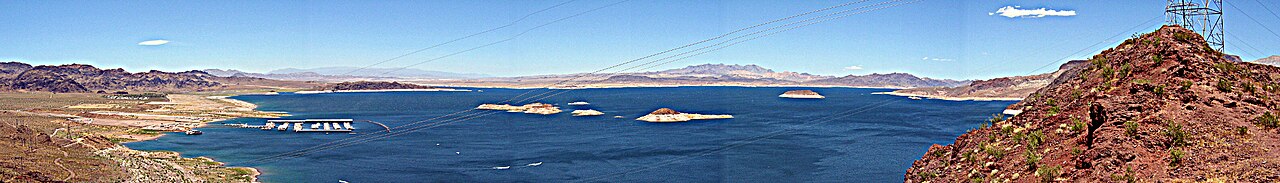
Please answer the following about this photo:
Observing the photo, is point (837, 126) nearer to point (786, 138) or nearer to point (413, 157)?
point (786, 138)

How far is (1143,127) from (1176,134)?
1.62 ft

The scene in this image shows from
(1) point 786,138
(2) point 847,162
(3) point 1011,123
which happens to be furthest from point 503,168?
(3) point 1011,123

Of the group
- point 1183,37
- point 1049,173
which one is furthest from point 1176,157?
point 1183,37

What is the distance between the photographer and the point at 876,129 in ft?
326

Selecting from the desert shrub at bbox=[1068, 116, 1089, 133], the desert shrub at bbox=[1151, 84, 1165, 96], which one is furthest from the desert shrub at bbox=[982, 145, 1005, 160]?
the desert shrub at bbox=[1151, 84, 1165, 96]

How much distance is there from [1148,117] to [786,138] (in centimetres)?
7524

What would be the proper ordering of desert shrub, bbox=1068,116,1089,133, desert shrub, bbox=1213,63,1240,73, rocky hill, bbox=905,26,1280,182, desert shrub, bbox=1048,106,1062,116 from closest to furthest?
rocky hill, bbox=905,26,1280,182 < desert shrub, bbox=1068,116,1089,133 < desert shrub, bbox=1213,63,1240,73 < desert shrub, bbox=1048,106,1062,116

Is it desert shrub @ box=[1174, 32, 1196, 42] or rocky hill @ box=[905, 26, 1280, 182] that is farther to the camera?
desert shrub @ box=[1174, 32, 1196, 42]

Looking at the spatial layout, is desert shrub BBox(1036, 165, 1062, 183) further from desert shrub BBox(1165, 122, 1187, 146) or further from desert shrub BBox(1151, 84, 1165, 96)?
desert shrub BBox(1151, 84, 1165, 96)

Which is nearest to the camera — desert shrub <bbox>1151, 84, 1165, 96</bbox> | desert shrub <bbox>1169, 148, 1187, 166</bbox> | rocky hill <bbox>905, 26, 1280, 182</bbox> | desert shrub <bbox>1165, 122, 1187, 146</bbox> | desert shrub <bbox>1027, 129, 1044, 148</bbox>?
desert shrub <bbox>1169, 148, 1187, 166</bbox>

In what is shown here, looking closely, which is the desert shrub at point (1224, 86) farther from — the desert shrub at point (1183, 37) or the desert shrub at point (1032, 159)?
the desert shrub at point (1032, 159)

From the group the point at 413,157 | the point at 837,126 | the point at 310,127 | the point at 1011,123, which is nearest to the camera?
the point at 1011,123

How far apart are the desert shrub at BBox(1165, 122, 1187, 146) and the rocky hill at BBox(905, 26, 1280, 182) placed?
0.05ft

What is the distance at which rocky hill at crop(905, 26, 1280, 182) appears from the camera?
1264 centimetres
